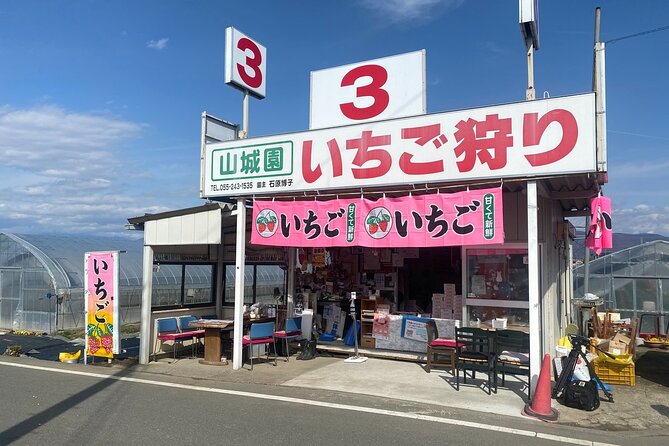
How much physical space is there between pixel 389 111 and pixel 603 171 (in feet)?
13.8

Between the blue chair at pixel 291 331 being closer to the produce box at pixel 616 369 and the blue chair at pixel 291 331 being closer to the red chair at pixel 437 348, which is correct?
the red chair at pixel 437 348

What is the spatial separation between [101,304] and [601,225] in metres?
10.00

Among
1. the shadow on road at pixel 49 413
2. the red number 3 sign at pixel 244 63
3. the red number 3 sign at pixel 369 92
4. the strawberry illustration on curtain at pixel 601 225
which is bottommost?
the shadow on road at pixel 49 413

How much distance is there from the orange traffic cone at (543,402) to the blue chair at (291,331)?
542 cm

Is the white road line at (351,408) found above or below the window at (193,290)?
below

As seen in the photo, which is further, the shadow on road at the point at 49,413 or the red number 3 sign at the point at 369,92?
the red number 3 sign at the point at 369,92

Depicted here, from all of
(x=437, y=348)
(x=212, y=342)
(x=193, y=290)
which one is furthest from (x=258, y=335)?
(x=193, y=290)

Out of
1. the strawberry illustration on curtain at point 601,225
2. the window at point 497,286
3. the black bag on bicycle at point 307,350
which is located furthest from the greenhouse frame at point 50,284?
the strawberry illustration on curtain at point 601,225

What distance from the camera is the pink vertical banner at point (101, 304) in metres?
10.9

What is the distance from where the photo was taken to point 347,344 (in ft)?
39.3

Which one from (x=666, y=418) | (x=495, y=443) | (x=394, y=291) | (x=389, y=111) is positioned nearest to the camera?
(x=495, y=443)

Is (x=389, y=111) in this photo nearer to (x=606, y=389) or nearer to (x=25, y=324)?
(x=606, y=389)

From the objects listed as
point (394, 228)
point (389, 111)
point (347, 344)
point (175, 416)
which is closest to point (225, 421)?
point (175, 416)

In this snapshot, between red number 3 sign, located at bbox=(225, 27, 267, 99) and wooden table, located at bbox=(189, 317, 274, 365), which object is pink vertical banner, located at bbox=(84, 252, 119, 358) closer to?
wooden table, located at bbox=(189, 317, 274, 365)
